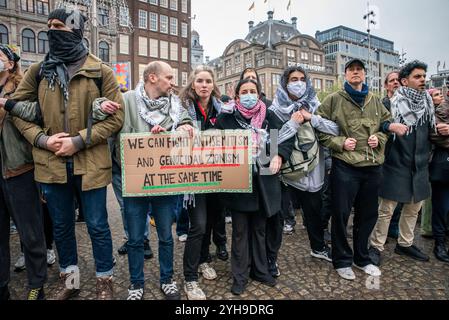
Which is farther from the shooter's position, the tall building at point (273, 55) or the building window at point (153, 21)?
the tall building at point (273, 55)

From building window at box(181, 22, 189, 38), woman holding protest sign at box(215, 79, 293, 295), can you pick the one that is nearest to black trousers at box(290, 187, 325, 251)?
woman holding protest sign at box(215, 79, 293, 295)

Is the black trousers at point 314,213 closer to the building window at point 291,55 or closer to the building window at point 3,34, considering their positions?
the building window at point 3,34

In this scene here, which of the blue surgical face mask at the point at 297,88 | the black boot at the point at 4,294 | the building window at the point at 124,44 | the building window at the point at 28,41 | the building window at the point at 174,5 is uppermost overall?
the building window at the point at 174,5

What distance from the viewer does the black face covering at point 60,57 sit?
2785 millimetres

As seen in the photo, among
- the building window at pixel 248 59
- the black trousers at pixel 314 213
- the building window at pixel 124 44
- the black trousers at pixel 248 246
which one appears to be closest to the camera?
the black trousers at pixel 248 246

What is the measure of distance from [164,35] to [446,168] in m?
45.1

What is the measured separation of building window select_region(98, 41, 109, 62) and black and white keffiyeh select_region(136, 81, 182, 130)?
128 feet

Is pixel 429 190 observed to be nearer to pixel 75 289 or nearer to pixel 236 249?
pixel 236 249

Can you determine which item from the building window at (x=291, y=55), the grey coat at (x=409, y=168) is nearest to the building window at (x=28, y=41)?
the grey coat at (x=409, y=168)

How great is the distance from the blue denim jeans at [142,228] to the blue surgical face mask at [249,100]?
1268mm

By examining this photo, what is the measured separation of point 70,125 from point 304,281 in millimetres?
3018

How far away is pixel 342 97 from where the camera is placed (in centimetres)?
364

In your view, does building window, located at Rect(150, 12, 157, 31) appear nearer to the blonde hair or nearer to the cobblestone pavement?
the blonde hair
